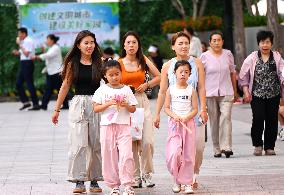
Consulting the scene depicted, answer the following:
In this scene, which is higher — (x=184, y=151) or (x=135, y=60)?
(x=135, y=60)

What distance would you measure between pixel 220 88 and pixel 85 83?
11.7ft

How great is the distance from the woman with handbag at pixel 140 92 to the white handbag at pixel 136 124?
6.7 inches

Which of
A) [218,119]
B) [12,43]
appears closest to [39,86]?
[12,43]

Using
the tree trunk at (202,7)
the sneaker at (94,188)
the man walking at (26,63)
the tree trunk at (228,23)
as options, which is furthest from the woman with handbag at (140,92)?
the tree trunk at (202,7)

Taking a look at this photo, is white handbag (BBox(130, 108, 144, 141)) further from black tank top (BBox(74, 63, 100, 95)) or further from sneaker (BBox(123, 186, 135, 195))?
sneaker (BBox(123, 186, 135, 195))

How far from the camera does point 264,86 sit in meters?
14.6

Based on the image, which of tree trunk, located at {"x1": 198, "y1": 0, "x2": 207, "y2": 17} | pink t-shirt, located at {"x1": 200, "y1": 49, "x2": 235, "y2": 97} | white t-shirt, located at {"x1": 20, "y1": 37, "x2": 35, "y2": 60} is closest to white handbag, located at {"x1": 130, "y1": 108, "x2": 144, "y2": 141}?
pink t-shirt, located at {"x1": 200, "y1": 49, "x2": 235, "y2": 97}

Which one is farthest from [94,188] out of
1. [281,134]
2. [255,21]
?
[255,21]

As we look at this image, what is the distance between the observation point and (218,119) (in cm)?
1490

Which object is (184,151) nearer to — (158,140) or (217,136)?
(217,136)

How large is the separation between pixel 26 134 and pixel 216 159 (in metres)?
5.84

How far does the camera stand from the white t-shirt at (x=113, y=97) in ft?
35.9

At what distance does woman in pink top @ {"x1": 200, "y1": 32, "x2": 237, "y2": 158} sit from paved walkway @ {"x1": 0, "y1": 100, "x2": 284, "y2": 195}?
28 centimetres

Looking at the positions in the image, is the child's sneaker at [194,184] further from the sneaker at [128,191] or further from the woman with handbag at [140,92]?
the sneaker at [128,191]
